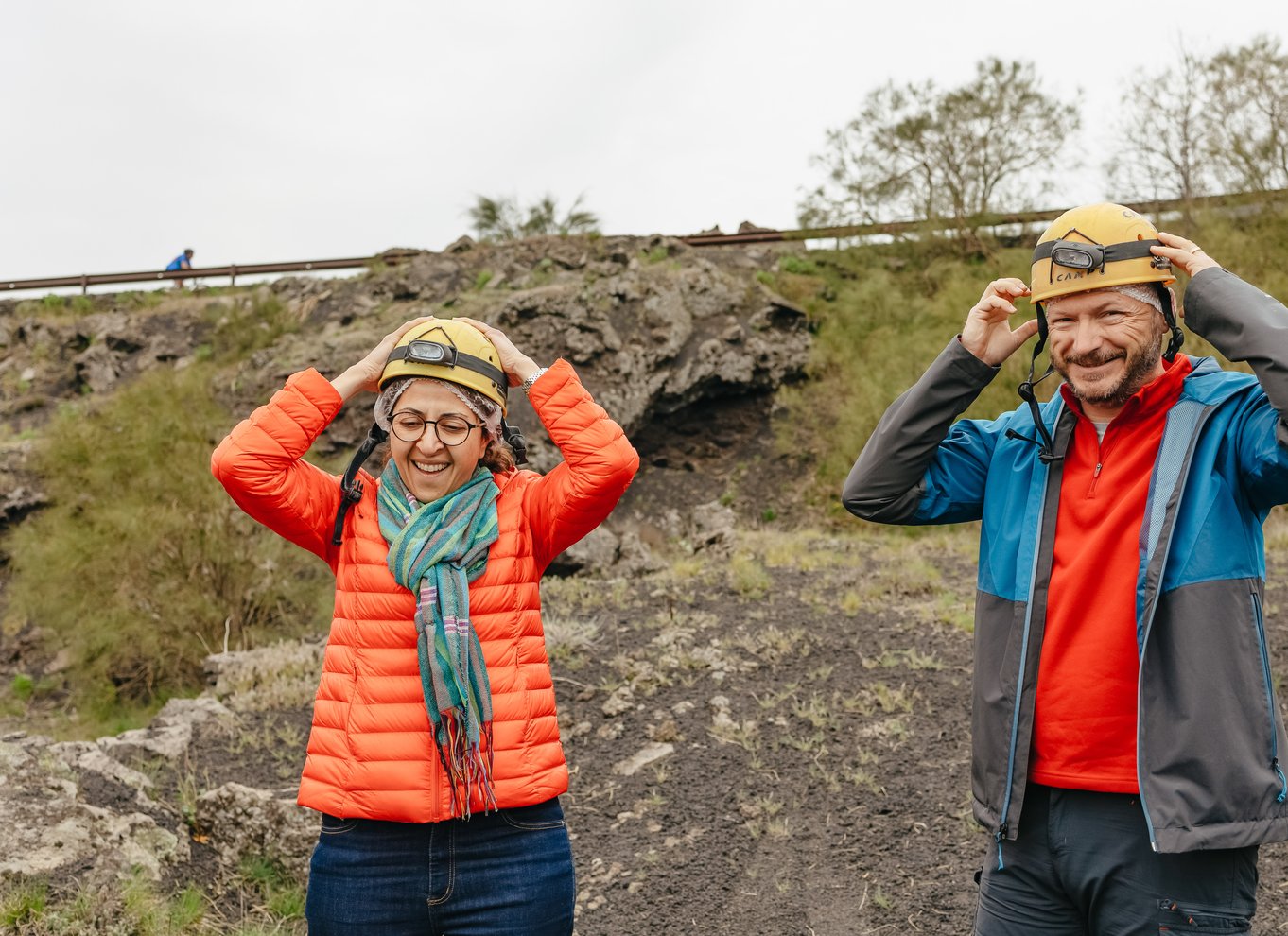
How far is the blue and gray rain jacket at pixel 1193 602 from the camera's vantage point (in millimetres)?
1919

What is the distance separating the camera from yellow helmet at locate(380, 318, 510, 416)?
255cm

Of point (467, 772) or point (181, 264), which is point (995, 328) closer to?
point (467, 772)

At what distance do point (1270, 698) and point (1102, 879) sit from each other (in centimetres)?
48

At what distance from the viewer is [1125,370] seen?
7.10ft

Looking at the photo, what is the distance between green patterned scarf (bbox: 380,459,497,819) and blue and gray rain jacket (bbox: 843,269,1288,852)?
112 cm

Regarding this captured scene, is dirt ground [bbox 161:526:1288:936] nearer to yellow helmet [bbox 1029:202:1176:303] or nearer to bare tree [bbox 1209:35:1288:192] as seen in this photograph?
yellow helmet [bbox 1029:202:1176:303]

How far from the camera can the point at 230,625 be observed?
1477 centimetres

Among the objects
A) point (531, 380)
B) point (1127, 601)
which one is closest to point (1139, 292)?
point (1127, 601)

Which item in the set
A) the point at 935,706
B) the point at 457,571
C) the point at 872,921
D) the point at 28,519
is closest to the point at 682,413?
the point at 28,519

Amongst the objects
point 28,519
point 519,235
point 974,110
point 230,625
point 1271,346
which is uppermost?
point 974,110

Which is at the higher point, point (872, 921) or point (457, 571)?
point (457, 571)

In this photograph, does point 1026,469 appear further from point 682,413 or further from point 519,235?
point 519,235

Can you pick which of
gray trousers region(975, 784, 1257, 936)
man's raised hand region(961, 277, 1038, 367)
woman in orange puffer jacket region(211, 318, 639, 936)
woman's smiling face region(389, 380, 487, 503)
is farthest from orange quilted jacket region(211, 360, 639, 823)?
gray trousers region(975, 784, 1257, 936)

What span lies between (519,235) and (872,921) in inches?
923
